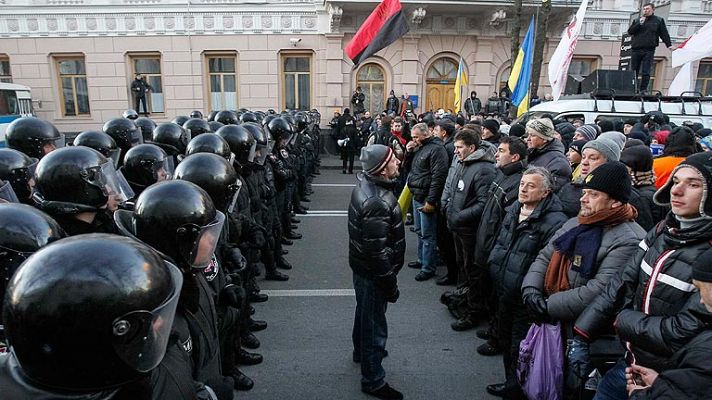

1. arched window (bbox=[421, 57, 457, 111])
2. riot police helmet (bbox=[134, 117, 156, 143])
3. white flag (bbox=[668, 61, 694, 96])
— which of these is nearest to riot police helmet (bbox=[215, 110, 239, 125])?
riot police helmet (bbox=[134, 117, 156, 143])

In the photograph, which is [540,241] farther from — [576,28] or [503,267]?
[576,28]

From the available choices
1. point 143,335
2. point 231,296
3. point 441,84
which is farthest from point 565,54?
point 441,84

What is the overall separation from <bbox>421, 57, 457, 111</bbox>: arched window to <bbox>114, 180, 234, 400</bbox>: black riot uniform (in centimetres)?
1870

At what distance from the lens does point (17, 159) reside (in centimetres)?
378

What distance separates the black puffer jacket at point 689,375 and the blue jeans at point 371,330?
2.04 metres

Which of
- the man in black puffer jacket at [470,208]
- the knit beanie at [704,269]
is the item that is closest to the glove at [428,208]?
the man in black puffer jacket at [470,208]

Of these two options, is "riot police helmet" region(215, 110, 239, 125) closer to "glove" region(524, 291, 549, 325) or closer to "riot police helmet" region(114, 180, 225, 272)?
"riot police helmet" region(114, 180, 225, 272)

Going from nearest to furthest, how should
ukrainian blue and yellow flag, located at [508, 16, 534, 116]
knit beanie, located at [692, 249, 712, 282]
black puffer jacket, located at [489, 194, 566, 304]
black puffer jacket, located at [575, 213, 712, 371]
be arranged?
knit beanie, located at [692, 249, 712, 282]
black puffer jacket, located at [575, 213, 712, 371]
black puffer jacket, located at [489, 194, 566, 304]
ukrainian blue and yellow flag, located at [508, 16, 534, 116]

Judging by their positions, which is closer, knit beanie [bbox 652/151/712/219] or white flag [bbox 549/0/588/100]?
knit beanie [bbox 652/151/712/219]

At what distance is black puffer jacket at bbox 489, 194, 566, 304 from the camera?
334 cm

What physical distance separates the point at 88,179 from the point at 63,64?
20.9m

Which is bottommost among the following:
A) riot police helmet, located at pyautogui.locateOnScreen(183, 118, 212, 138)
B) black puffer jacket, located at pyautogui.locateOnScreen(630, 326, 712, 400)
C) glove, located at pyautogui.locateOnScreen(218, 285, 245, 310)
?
glove, located at pyautogui.locateOnScreen(218, 285, 245, 310)

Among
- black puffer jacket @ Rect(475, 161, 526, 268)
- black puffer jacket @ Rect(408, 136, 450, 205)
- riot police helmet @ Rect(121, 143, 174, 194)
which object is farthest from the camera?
black puffer jacket @ Rect(408, 136, 450, 205)

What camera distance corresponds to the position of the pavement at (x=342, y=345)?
12.4 feet
